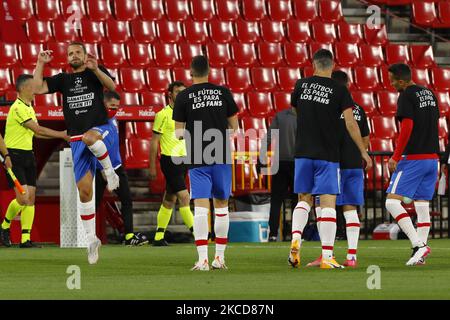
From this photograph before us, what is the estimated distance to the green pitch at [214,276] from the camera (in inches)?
360

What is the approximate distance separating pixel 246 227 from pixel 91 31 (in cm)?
507

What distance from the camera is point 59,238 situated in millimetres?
18219

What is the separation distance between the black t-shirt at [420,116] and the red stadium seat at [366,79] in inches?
389

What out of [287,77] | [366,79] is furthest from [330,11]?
A: [287,77]

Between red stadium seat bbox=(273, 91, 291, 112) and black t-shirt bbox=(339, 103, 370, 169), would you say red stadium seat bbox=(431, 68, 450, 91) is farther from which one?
black t-shirt bbox=(339, 103, 370, 169)

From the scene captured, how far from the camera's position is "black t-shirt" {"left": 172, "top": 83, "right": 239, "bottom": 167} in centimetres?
1162

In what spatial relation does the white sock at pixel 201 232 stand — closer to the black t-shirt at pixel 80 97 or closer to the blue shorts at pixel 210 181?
the blue shorts at pixel 210 181

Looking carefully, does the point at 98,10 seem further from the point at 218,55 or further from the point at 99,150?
the point at 99,150

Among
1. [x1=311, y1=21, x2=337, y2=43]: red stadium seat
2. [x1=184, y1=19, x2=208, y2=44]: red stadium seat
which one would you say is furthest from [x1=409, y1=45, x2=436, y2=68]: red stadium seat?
[x1=184, y1=19, x2=208, y2=44]: red stadium seat

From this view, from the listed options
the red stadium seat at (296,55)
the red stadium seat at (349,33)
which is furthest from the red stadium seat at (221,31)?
the red stadium seat at (349,33)

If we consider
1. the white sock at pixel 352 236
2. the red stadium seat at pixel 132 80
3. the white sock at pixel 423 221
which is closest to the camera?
the white sock at pixel 352 236

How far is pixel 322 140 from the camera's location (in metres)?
11.9
